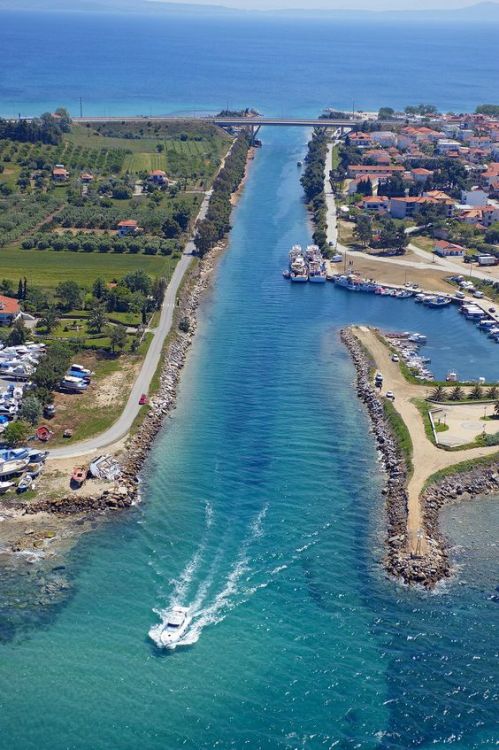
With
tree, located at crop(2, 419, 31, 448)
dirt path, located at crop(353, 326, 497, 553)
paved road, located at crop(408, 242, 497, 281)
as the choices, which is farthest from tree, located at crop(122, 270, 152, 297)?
paved road, located at crop(408, 242, 497, 281)

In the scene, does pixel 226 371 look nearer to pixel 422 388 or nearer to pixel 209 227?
pixel 422 388

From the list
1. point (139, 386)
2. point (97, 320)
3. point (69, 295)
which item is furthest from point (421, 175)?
point (139, 386)

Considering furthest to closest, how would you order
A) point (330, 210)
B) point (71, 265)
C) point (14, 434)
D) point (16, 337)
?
point (330, 210)
point (71, 265)
point (16, 337)
point (14, 434)

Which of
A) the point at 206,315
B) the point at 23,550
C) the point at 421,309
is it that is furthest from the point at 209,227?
the point at 23,550

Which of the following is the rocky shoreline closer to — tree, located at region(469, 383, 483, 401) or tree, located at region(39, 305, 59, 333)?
tree, located at region(469, 383, 483, 401)

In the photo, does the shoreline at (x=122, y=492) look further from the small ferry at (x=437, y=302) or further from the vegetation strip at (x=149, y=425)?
the small ferry at (x=437, y=302)

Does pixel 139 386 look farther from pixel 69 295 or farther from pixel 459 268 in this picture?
pixel 459 268

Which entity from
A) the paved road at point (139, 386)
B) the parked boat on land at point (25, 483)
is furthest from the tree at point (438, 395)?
the parked boat on land at point (25, 483)
